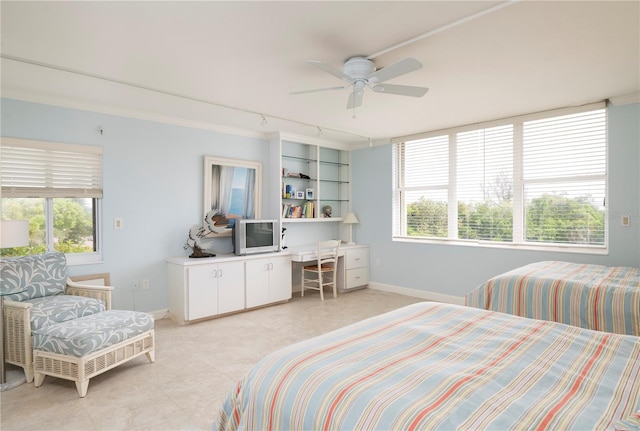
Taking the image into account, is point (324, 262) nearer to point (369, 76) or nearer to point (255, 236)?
point (255, 236)

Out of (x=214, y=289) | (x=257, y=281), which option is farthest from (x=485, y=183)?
(x=214, y=289)

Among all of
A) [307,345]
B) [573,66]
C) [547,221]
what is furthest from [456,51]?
[547,221]

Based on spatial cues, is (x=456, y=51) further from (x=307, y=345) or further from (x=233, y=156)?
(x=233, y=156)

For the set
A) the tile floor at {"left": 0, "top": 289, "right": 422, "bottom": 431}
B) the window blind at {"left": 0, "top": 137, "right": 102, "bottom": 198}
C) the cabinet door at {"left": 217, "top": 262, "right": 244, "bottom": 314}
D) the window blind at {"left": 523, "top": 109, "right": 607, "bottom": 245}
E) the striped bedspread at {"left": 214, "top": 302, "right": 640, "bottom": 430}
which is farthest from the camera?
the cabinet door at {"left": 217, "top": 262, "right": 244, "bottom": 314}

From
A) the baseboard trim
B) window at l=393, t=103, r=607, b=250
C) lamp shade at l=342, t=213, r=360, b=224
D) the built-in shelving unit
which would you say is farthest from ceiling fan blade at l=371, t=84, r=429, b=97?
lamp shade at l=342, t=213, r=360, b=224

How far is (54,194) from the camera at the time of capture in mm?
3582

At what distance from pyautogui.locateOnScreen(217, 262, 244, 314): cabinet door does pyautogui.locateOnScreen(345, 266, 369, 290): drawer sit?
5.90 feet

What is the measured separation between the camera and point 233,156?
4.95 meters

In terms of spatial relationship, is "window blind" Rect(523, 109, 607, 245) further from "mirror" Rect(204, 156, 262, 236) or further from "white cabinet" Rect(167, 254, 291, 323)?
"mirror" Rect(204, 156, 262, 236)

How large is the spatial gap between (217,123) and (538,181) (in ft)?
13.3

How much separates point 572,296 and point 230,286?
3.44 m

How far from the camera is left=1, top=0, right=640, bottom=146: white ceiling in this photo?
2.06 m

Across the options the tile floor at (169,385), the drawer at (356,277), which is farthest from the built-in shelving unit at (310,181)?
the tile floor at (169,385)

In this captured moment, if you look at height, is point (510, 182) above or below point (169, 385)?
above
